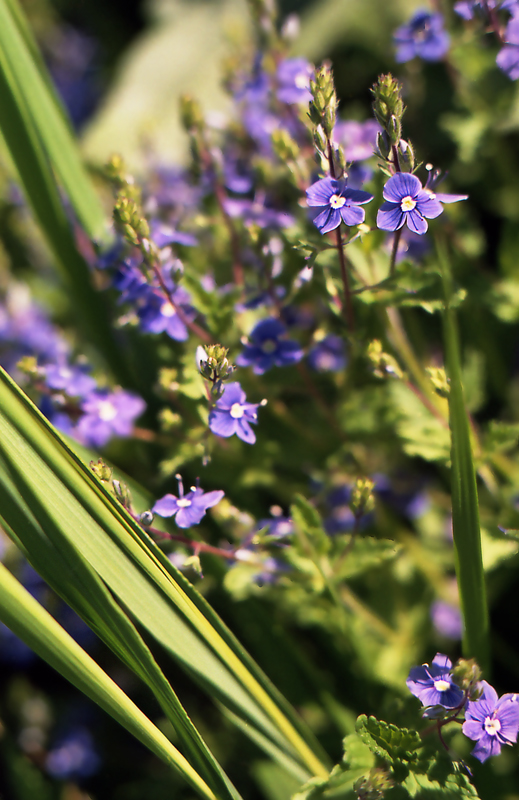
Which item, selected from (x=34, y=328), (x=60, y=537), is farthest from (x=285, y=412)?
(x=34, y=328)

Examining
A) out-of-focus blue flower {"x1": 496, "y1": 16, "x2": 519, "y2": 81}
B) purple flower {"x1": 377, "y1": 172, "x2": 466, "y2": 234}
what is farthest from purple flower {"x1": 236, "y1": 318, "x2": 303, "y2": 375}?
out-of-focus blue flower {"x1": 496, "y1": 16, "x2": 519, "y2": 81}

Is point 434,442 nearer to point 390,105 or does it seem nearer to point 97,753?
point 390,105

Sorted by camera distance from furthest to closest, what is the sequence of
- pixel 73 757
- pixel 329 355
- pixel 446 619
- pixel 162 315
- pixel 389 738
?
pixel 73 757, pixel 446 619, pixel 329 355, pixel 162 315, pixel 389 738

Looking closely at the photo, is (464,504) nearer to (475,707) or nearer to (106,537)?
(475,707)

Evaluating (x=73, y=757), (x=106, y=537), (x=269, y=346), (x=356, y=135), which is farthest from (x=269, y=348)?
(x=73, y=757)

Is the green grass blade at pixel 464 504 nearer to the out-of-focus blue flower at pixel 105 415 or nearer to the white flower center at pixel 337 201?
the white flower center at pixel 337 201
